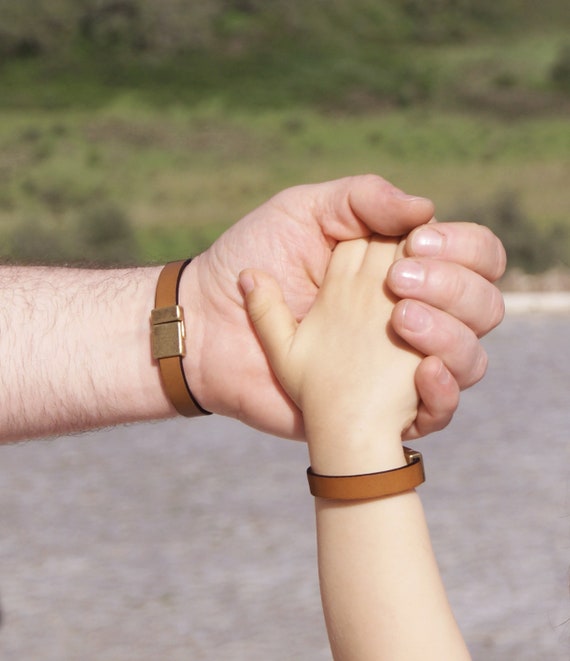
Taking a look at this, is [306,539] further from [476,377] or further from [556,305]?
[556,305]

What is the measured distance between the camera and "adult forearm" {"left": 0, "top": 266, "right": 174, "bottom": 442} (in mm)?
2434

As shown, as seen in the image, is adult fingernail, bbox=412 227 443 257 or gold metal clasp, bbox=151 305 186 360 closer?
adult fingernail, bbox=412 227 443 257

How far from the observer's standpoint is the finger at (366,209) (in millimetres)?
2102

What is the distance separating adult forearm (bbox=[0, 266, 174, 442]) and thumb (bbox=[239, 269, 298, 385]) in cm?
29

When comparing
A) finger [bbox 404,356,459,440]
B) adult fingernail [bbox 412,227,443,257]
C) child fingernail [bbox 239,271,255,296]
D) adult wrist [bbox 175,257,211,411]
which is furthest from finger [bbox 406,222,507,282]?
adult wrist [bbox 175,257,211,411]

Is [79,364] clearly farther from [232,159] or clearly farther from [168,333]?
[232,159]

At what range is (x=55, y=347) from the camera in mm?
2488

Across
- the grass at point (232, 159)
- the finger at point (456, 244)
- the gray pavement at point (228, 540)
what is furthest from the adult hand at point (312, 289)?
the grass at point (232, 159)

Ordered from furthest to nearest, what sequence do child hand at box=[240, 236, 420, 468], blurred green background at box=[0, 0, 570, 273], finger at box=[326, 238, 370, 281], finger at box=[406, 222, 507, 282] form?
1. blurred green background at box=[0, 0, 570, 273]
2. finger at box=[326, 238, 370, 281]
3. finger at box=[406, 222, 507, 282]
4. child hand at box=[240, 236, 420, 468]

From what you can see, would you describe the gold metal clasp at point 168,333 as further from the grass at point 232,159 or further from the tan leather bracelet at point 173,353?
the grass at point 232,159

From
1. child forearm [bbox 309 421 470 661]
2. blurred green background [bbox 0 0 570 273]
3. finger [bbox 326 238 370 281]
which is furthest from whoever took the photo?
blurred green background [bbox 0 0 570 273]

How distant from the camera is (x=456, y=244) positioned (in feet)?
6.82

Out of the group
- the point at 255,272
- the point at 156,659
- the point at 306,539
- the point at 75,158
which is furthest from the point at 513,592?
the point at 75,158

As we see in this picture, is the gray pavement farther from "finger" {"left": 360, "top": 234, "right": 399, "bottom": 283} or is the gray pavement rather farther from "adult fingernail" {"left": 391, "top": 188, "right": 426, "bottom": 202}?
"adult fingernail" {"left": 391, "top": 188, "right": 426, "bottom": 202}
